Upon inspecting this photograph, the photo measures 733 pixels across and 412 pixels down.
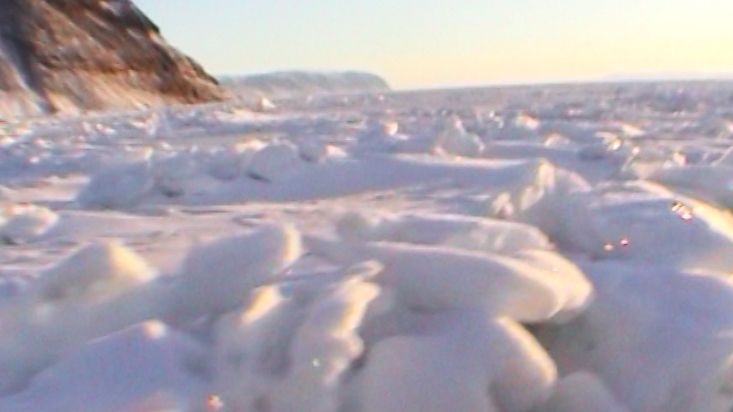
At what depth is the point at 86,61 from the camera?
2770cm

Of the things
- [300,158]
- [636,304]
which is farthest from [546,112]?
[636,304]

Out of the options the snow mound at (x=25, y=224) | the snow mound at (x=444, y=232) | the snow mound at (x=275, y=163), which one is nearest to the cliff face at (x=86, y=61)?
the snow mound at (x=275, y=163)

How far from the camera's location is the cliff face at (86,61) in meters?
25.1

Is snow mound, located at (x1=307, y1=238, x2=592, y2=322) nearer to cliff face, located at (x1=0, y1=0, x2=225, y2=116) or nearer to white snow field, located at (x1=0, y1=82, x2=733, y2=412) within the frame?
white snow field, located at (x1=0, y1=82, x2=733, y2=412)

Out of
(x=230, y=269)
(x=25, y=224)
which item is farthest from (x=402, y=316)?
(x=25, y=224)

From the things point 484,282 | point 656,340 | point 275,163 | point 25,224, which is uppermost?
point 484,282

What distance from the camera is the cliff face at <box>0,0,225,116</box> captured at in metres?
25.1

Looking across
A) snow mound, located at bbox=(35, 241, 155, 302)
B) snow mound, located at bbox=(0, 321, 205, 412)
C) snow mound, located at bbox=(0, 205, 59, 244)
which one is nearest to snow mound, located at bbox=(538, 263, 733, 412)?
snow mound, located at bbox=(0, 321, 205, 412)

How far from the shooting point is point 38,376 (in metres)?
1.72

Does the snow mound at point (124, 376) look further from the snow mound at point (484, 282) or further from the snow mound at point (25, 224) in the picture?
the snow mound at point (25, 224)

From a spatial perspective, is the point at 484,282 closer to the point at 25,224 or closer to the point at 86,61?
the point at 25,224

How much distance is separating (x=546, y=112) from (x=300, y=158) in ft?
19.4

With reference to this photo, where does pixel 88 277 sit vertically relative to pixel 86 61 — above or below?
above

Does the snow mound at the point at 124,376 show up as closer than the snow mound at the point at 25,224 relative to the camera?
Yes
